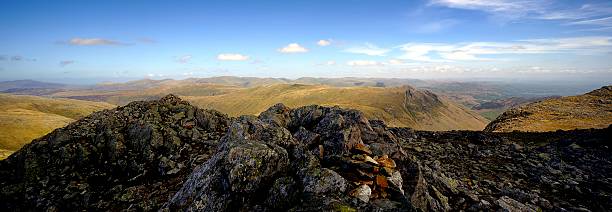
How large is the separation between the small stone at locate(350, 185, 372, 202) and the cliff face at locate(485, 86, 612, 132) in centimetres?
5530

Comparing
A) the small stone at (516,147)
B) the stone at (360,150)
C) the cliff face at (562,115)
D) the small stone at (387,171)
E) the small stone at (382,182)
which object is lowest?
the cliff face at (562,115)

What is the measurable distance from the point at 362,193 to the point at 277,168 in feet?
11.6

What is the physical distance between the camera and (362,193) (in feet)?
39.7

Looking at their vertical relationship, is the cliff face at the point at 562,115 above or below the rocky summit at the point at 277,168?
below

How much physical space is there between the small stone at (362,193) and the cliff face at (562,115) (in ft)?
181

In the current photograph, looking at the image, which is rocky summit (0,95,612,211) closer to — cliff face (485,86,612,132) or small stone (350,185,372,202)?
small stone (350,185,372,202)

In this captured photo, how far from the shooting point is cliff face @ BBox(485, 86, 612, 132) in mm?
59625

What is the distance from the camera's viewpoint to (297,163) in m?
13.7

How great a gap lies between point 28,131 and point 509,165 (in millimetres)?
182515

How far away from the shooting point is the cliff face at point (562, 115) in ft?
196

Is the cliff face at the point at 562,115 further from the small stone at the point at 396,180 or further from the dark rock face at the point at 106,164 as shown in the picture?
the dark rock face at the point at 106,164

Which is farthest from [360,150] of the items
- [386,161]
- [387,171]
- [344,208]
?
[344,208]

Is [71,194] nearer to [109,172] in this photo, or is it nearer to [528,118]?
[109,172]

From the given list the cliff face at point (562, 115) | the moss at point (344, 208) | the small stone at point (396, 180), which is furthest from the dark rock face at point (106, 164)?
the cliff face at point (562, 115)
